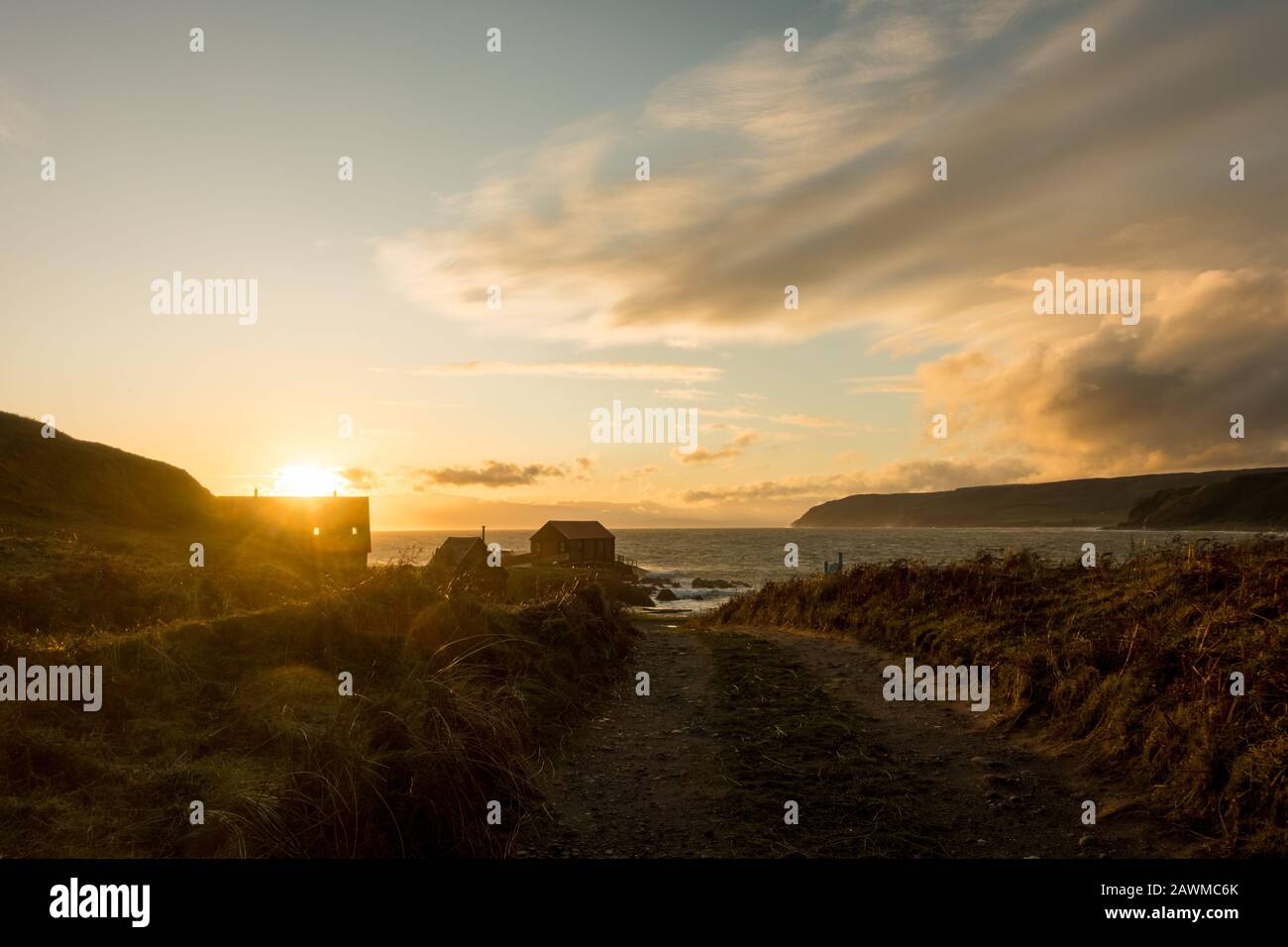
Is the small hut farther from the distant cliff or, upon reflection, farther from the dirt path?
the distant cliff

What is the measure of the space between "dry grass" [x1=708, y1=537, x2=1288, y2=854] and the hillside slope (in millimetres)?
36697

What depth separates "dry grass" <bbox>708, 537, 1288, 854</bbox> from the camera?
7000mm

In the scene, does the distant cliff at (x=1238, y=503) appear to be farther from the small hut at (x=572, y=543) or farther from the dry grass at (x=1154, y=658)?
the dry grass at (x=1154, y=658)

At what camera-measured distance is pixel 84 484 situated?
39844mm

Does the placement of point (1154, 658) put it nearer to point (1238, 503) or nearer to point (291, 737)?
point (291, 737)

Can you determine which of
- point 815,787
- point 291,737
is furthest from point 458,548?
point 815,787

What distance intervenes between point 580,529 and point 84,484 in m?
48.8

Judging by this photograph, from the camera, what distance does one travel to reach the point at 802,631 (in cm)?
2247

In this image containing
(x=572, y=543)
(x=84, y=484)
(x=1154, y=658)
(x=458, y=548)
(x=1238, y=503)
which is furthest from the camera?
(x=1238, y=503)

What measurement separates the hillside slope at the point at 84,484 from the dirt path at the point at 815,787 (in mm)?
33034

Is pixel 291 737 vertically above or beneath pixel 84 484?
beneath
